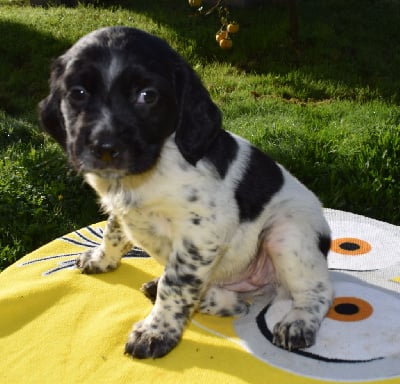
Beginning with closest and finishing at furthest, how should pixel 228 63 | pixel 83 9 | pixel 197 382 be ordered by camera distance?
pixel 197 382 → pixel 228 63 → pixel 83 9

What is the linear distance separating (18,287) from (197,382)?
1370 mm

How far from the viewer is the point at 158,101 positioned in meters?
2.88

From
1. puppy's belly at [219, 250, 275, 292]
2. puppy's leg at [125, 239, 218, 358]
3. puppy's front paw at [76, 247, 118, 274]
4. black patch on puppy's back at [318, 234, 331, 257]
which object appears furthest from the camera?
puppy's front paw at [76, 247, 118, 274]

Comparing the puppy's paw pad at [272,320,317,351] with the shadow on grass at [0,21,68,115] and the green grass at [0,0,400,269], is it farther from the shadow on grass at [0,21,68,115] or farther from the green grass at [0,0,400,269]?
the shadow on grass at [0,21,68,115]

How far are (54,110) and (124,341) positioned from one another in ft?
4.21

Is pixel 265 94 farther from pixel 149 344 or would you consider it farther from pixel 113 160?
pixel 113 160

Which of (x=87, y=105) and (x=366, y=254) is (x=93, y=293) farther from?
(x=366, y=254)

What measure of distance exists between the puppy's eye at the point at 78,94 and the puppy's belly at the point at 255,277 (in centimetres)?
143

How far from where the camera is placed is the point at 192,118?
3043mm

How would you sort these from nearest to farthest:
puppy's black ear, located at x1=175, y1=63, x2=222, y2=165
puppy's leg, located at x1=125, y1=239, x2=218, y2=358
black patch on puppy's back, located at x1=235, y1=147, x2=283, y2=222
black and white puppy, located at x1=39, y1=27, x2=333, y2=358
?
black and white puppy, located at x1=39, y1=27, x2=333, y2=358, puppy's black ear, located at x1=175, y1=63, x2=222, y2=165, puppy's leg, located at x1=125, y1=239, x2=218, y2=358, black patch on puppy's back, located at x1=235, y1=147, x2=283, y2=222

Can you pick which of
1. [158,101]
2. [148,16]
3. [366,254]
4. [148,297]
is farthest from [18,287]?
[148,16]

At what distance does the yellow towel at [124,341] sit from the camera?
3.12 metres

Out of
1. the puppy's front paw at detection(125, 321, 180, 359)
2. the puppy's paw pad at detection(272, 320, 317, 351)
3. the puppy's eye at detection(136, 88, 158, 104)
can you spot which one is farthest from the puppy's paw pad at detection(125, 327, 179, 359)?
the puppy's eye at detection(136, 88, 158, 104)

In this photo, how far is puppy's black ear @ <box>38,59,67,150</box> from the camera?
3.12 metres
